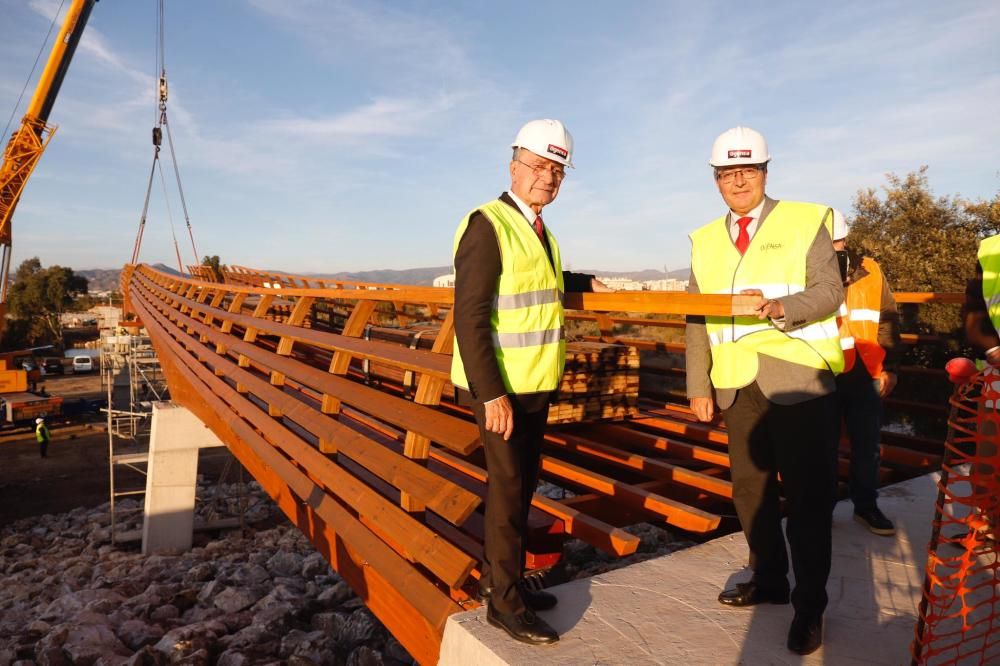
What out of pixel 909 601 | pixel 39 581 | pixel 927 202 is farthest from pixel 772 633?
pixel 927 202

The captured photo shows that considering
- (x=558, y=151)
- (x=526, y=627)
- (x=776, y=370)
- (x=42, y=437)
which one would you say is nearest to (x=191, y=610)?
(x=526, y=627)

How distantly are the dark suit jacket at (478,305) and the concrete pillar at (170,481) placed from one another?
13.0 meters

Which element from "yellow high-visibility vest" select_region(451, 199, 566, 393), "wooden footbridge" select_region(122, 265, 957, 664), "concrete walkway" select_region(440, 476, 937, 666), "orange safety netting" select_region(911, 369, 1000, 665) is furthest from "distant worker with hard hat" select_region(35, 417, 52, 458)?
"orange safety netting" select_region(911, 369, 1000, 665)

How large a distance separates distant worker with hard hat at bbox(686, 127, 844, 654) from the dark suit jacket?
3.34 ft

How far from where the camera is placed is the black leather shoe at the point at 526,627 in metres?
2.40

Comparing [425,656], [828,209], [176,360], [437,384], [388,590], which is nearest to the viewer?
[828,209]

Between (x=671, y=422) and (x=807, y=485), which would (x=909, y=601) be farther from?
(x=671, y=422)

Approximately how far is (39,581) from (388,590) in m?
11.6

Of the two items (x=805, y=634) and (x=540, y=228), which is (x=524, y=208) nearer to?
(x=540, y=228)

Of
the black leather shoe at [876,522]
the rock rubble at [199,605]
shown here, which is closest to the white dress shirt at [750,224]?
the rock rubble at [199,605]

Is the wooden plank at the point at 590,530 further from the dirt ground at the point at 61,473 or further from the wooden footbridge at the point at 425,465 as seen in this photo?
the dirt ground at the point at 61,473

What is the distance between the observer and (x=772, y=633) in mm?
2586

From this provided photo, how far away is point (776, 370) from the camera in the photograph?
8.50 ft

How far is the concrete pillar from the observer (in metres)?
13.8
